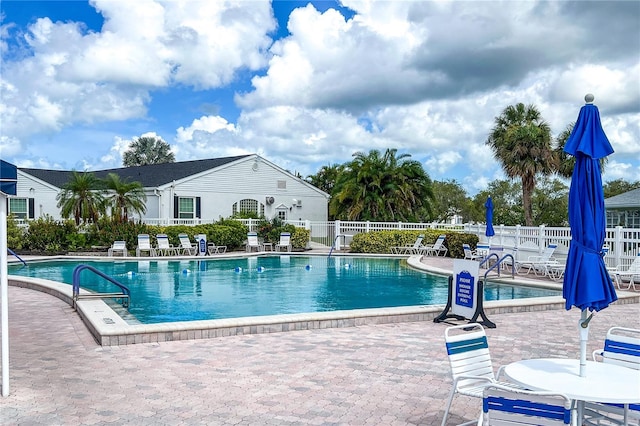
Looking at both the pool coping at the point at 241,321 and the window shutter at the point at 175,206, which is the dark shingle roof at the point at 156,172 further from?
the pool coping at the point at 241,321

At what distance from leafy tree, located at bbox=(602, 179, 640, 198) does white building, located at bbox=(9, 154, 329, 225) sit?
26372 millimetres

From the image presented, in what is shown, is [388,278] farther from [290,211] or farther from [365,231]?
[290,211]

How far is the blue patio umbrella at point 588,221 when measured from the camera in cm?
459

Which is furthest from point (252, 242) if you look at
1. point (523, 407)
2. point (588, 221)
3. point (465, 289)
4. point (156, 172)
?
point (523, 407)

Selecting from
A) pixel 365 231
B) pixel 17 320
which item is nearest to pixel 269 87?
pixel 365 231

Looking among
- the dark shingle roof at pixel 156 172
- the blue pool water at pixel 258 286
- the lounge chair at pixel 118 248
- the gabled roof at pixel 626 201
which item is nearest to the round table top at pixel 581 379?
the blue pool water at pixel 258 286

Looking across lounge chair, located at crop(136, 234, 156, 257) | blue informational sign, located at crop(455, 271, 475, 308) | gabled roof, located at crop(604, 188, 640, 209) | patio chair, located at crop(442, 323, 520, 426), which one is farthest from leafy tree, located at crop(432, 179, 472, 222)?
patio chair, located at crop(442, 323, 520, 426)

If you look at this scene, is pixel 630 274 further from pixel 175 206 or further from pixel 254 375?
pixel 175 206

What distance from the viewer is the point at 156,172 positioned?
1340 inches

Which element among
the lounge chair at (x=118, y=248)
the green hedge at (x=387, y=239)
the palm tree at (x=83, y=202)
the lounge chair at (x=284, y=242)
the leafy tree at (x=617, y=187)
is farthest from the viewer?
the leafy tree at (x=617, y=187)

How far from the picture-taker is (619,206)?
90.2 feet

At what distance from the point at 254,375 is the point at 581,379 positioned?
3478mm

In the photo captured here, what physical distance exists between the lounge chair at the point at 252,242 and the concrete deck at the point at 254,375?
16460 mm

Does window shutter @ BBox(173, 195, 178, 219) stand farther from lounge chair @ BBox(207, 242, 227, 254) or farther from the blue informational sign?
the blue informational sign
